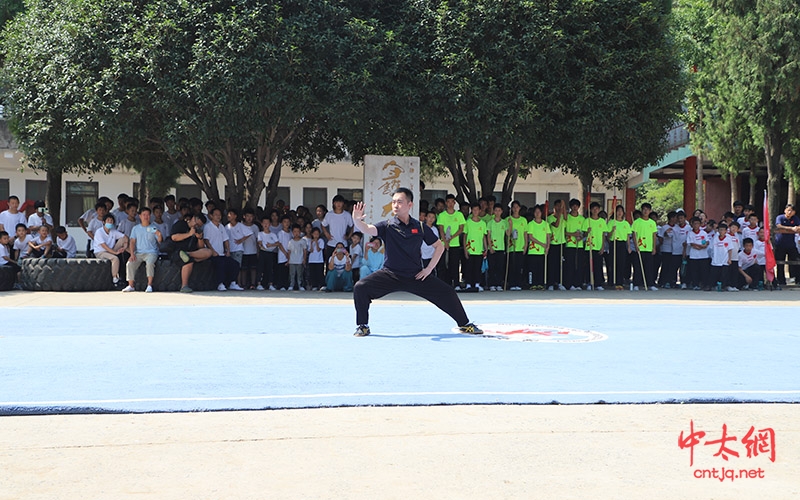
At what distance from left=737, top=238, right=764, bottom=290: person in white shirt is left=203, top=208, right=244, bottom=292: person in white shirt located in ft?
33.5

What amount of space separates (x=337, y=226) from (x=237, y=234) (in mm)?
1957

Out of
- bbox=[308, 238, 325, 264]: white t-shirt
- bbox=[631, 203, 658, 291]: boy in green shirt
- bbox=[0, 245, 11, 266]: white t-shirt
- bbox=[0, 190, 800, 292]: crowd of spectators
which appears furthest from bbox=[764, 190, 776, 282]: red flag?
bbox=[0, 245, 11, 266]: white t-shirt

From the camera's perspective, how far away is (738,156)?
97.8ft

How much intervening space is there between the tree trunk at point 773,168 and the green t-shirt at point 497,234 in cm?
1086

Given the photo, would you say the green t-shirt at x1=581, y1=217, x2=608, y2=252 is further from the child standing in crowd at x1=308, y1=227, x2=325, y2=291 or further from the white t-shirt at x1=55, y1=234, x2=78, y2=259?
the white t-shirt at x1=55, y1=234, x2=78, y2=259

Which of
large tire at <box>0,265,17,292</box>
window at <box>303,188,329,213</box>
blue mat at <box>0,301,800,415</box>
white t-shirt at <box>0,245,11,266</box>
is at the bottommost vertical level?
blue mat at <box>0,301,800,415</box>

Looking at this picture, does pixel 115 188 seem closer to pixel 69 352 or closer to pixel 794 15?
pixel 794 15

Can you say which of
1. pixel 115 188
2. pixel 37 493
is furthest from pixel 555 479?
pixel 115 188

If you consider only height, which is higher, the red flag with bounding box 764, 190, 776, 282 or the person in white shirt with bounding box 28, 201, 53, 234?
the person in white shirt with bounding box 28, 201, 53, 234

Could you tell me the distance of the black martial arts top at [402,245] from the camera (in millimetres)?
10102

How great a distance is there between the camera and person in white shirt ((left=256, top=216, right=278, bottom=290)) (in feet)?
57.1

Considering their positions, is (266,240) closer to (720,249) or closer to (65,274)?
(65,274)

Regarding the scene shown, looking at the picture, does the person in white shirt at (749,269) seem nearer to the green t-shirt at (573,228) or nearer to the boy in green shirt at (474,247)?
the green t-shirt at (573,228)

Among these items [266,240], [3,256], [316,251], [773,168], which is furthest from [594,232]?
[3,256]
